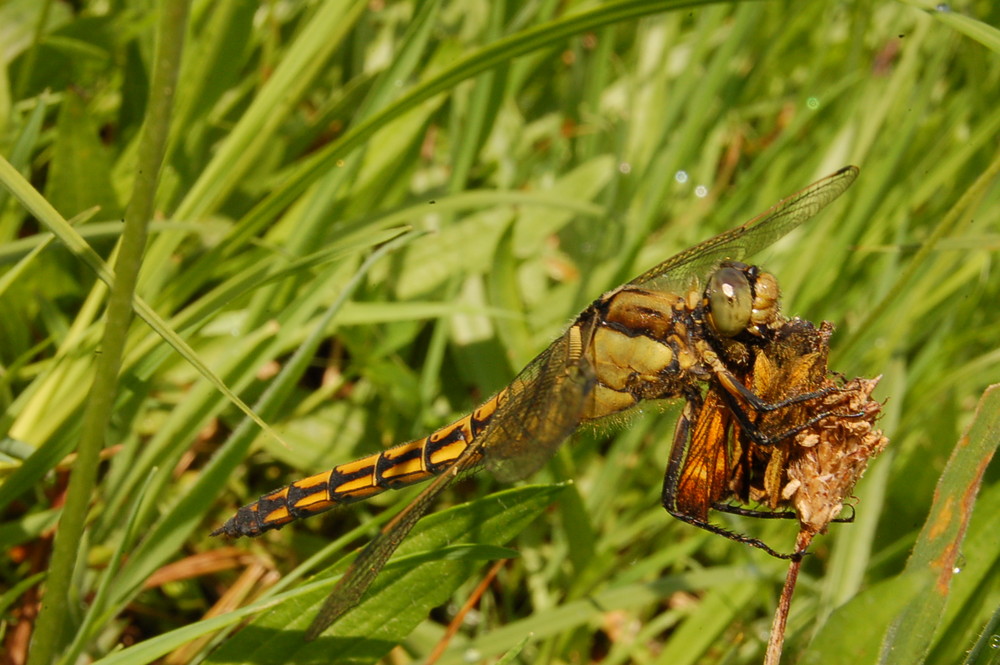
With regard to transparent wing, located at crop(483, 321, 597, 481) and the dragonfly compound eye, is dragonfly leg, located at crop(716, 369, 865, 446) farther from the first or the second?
transparent wing, located at crop(483, 321, 597, 481)

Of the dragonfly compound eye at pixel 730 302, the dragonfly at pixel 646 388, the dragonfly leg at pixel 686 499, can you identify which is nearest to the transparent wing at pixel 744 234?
the dragonfly at pixel 646 388

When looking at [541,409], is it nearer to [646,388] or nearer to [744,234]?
[646,388]

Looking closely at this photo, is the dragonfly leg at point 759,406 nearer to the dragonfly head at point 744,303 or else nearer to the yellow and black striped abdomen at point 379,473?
the dragonfly head at point 744,303

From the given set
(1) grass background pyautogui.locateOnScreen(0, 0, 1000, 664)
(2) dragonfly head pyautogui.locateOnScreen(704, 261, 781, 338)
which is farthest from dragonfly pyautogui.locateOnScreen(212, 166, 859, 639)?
(1) grass background pyautogui.locateOnScreen(0, 0, 1000, 664)

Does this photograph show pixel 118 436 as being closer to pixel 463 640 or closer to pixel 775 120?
pixel 463 640

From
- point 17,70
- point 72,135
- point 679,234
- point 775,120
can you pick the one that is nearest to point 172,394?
point 72,135

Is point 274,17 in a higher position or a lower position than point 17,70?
higher
